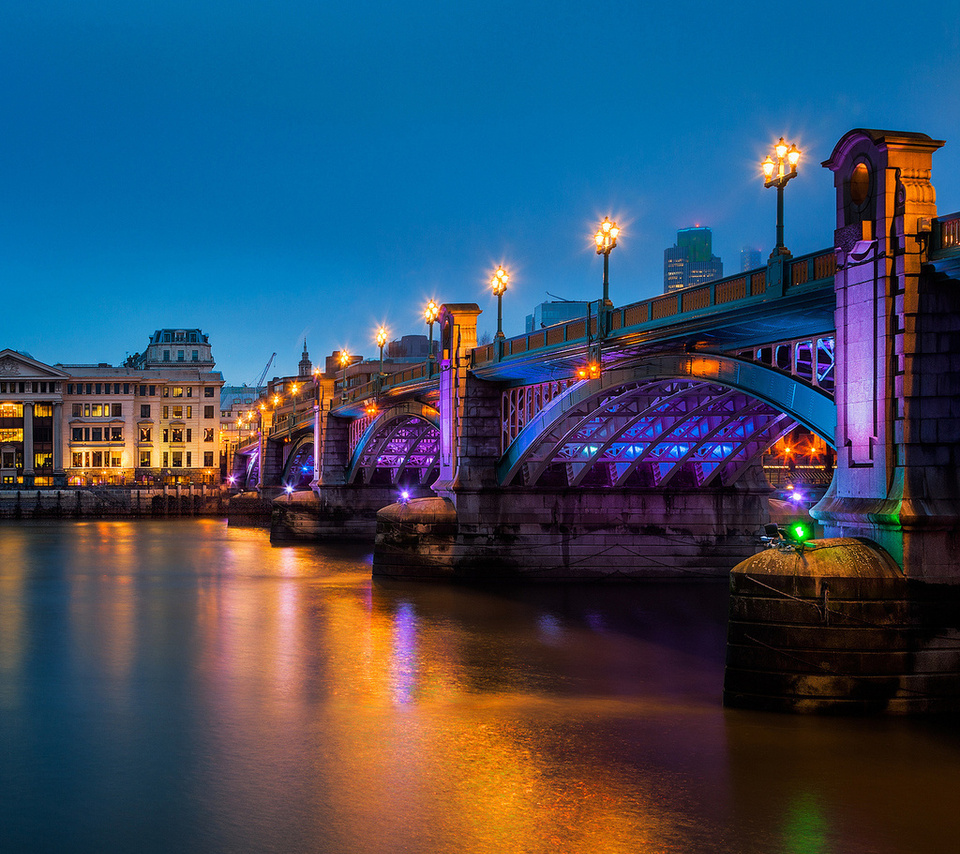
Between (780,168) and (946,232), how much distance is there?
14.0 feet

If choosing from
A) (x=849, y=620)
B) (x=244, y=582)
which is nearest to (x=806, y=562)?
(x=849, y=620)

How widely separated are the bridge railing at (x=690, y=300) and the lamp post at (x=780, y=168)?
76 centimetres

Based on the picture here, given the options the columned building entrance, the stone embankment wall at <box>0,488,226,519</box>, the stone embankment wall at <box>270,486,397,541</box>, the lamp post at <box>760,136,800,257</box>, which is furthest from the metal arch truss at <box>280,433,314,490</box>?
the lamp post at <box>760,136,800,257</box>

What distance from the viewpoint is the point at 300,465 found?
90.4 meters

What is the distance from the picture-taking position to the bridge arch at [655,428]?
27.6m

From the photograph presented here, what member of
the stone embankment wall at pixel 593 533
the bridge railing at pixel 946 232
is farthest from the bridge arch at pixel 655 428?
the bridge railing at pixel 946 232

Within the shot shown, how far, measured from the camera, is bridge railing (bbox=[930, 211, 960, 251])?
16.8 metres

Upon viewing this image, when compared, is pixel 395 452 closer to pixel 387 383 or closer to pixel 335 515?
pixel 335 515

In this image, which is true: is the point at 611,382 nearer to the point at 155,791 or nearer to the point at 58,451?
the point at 155,791

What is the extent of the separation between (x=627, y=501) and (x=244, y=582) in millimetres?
16791

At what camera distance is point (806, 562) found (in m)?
16.7

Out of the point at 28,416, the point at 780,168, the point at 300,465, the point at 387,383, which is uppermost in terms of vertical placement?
the point at 780,168

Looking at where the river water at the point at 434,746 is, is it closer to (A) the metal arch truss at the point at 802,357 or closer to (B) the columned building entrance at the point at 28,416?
(A) the metal arch truss at the point at 802,357

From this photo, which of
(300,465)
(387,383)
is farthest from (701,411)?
(300,465)
